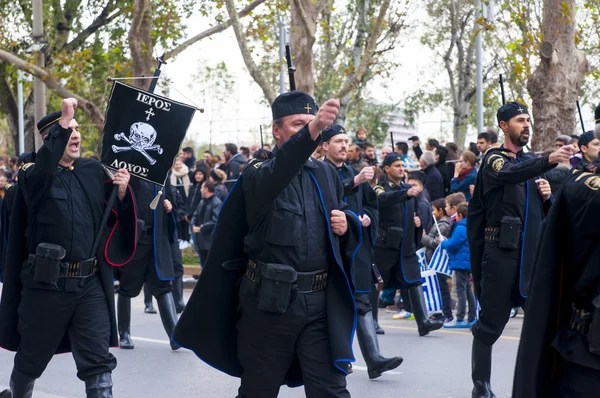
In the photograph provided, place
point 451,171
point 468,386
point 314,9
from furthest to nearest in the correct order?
1. point 314,9
2. point 451,171
3. point 468,386

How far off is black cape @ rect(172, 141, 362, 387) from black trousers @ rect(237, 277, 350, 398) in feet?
0.49

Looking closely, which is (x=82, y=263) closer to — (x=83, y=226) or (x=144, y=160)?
(x=83, y=226)

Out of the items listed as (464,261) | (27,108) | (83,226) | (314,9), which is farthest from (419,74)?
(83,226)

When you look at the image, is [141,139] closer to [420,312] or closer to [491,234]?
[491,234]

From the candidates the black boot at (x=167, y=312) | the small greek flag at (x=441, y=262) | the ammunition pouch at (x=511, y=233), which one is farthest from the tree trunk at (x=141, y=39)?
the ammunition pouch at (x=511, y=233)

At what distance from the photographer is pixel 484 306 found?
6.46 m

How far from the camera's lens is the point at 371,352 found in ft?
25.2

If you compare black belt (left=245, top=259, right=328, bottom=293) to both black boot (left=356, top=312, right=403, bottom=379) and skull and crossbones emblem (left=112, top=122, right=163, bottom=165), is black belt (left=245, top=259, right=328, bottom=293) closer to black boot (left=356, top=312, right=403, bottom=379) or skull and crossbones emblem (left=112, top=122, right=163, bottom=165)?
skull and crossbones emblem (left=112, top=122, right=163, bottom=165)

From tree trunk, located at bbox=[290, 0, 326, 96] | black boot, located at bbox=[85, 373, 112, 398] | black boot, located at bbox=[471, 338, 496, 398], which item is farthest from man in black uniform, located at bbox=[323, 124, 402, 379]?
tree trunk, located at bbox=[290, 0, 326, 96]

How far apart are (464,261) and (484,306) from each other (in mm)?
4256

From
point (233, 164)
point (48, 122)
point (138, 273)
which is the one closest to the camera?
point (48, 122)

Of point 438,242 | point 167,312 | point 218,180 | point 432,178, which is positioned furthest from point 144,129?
point 432,178

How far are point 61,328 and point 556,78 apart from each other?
11499mm

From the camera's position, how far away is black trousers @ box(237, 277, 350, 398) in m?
4.64
